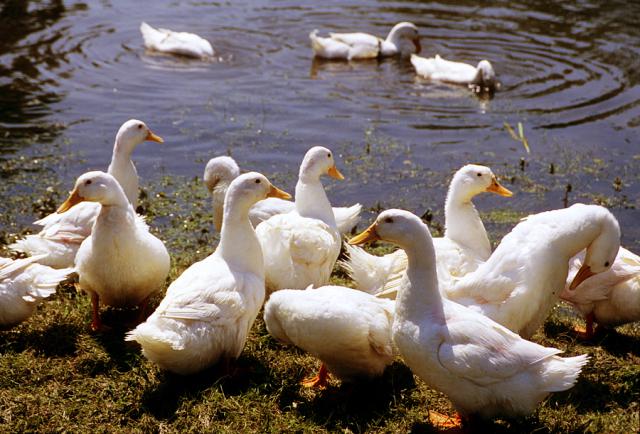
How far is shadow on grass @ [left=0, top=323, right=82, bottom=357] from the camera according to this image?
5.81 m

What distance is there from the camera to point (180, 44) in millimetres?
14172

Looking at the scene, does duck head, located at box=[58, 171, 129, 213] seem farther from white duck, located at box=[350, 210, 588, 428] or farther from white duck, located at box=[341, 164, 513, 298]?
→ white duck, located at box=[350, 210, 588, 428]

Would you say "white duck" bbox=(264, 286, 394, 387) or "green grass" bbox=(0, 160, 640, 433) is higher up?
"white duck" bbox=(264, 286, 394, 387)

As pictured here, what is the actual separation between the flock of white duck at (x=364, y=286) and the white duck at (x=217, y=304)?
1cm

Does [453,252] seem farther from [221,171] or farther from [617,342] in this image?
[221,171]

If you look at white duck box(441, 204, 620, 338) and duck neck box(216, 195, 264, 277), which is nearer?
white duck box(441, 204, 620, 338)

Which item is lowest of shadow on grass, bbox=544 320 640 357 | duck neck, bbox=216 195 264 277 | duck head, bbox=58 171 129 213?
shadow on grass, bbox=544 320 640 357

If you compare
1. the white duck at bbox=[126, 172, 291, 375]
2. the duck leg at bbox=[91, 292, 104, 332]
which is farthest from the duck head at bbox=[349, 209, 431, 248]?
the duck leg at bbox=[91, 292, 104, 332]

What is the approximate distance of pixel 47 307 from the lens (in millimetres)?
6531

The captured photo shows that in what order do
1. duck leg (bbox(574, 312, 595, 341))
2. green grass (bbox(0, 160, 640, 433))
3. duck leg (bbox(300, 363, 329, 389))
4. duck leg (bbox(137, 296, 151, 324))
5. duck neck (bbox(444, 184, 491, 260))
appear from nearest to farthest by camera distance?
green grass (bbox(0, 160, 640, 433)), duck leg (bbox(300, 363, 329, 389)), duck leg (bbox(574, 312, 595, 341)), duck leg (bbox(137, 296, 151, 324)), duck neck (bbox(444, 184, 491, 260))

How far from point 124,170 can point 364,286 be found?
2782 millimetres

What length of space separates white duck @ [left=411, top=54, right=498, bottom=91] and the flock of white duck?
6.34 meters

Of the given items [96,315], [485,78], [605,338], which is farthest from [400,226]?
[485,78]

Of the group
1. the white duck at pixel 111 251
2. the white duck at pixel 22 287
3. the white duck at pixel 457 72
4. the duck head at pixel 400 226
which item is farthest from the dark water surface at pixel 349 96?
the duck head at pixel 400 226
